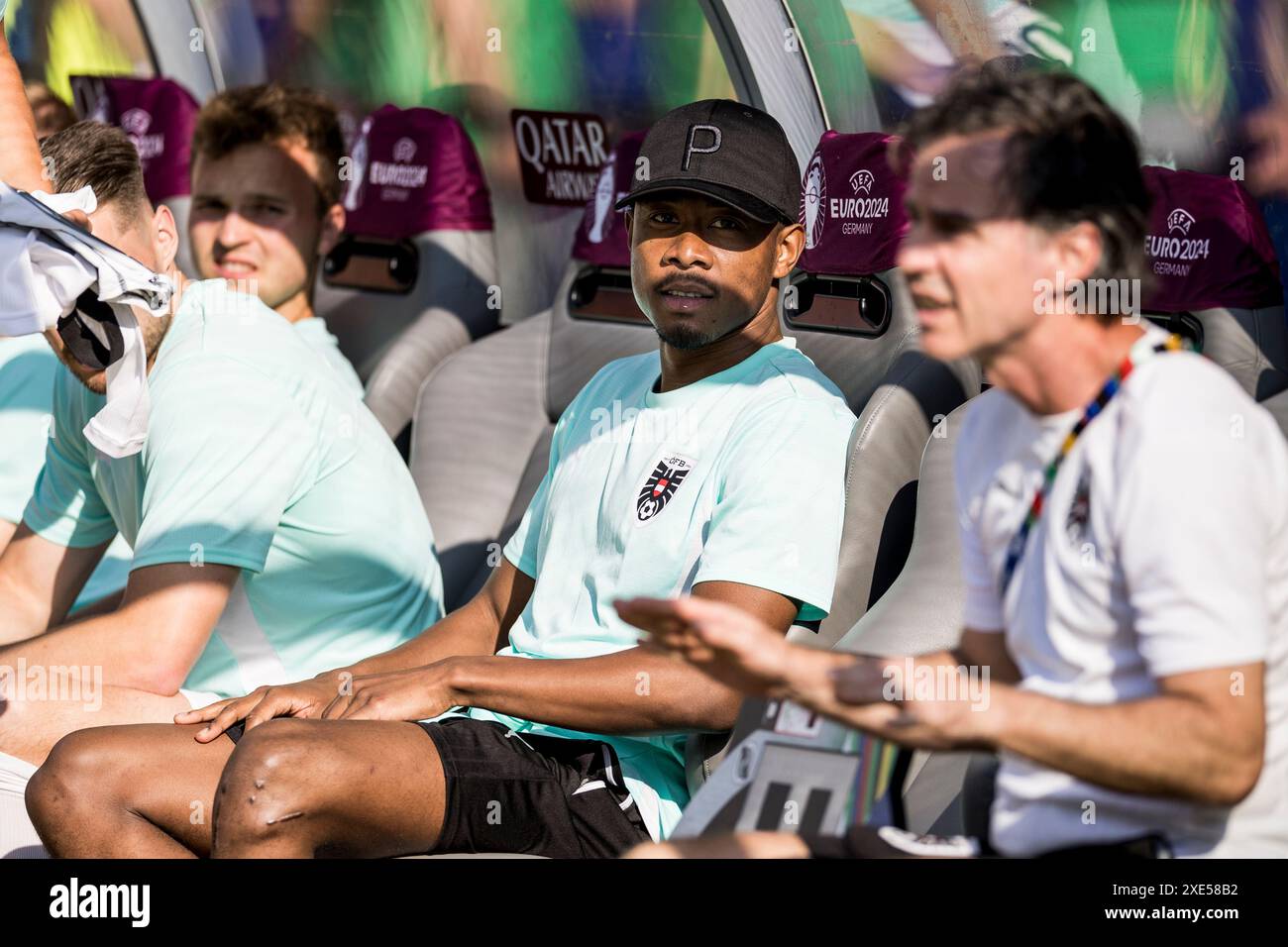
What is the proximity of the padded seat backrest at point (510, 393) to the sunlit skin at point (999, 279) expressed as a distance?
73.0 inches

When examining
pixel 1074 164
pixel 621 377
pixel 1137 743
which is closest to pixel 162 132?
pixel 621 377

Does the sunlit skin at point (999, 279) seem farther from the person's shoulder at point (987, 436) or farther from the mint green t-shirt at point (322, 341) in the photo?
the mint green t-shirt at point (322, 341)

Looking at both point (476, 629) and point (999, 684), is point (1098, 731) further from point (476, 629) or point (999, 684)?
point (476, 629)

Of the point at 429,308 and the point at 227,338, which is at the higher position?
the point at 429,308

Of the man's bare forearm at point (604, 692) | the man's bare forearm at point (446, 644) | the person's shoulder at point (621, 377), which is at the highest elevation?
the person's shoulder at point (621, 377)

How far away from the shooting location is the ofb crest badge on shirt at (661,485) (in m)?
2.30

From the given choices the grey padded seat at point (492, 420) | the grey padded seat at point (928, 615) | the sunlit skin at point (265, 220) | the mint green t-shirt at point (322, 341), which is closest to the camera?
the grey padded seat at point (928, 615)

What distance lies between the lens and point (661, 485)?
91.1 inches

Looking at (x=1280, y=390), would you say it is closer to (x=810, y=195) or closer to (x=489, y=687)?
(x=810, y=195)

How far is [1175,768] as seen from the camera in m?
1.37

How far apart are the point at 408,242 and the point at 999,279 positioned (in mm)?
3060

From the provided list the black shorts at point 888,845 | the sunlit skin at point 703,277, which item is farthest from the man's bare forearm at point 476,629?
the black shorts at point 888,845
